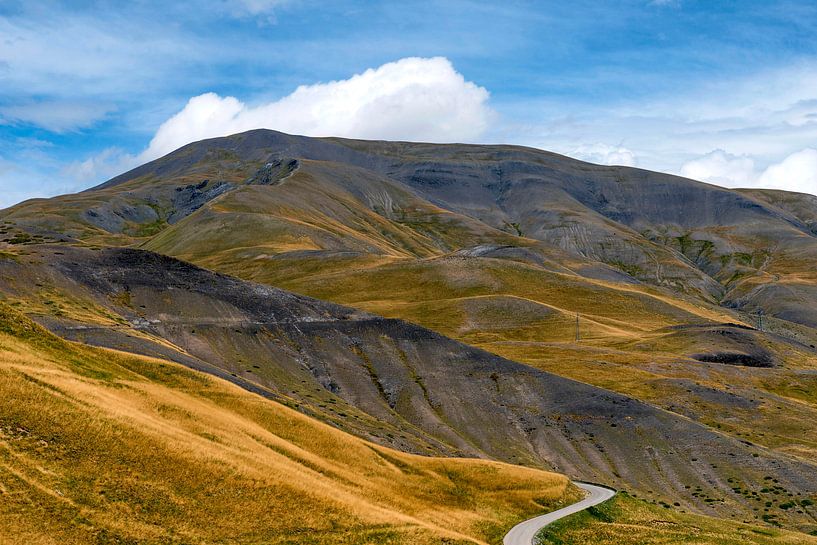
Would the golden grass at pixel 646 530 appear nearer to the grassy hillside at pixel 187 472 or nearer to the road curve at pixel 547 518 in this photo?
the road curve at pixel 547 518

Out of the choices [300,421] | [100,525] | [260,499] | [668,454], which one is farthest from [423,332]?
[100,525]

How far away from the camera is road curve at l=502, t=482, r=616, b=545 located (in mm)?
48156

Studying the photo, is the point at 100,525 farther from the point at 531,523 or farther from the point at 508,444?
the point at 508,444

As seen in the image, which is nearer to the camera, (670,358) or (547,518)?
(547,518)

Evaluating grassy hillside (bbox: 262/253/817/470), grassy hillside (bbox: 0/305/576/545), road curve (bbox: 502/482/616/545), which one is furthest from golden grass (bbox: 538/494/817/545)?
grassy hillside (bbox: 262/253/817/470)

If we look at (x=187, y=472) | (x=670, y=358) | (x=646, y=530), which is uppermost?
(x=187, y=472)

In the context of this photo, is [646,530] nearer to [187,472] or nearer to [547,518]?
[547,518]

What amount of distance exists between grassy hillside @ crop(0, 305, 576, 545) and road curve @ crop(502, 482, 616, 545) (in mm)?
1118

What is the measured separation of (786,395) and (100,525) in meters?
139

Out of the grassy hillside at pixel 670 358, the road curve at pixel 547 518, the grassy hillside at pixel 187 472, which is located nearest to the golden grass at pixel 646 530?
the road curve at pixel 547 518

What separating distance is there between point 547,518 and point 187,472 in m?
28.7

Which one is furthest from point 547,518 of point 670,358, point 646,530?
point 670,358

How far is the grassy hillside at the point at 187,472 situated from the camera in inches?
1292

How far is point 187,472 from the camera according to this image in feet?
126
